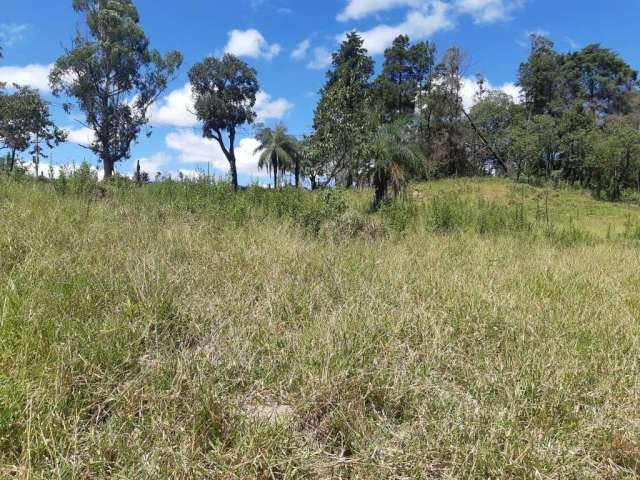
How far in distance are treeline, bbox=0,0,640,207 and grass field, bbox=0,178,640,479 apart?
8.14m

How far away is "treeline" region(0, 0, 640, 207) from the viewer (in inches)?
465

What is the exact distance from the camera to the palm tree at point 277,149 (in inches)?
1622

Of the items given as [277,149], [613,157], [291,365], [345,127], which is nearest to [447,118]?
[613,157]

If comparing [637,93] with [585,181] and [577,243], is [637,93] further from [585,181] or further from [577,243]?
[577,243]

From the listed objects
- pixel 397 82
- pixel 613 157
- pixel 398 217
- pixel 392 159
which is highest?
pixel 397 82

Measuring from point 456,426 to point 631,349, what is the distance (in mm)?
1582

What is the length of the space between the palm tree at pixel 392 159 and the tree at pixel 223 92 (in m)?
20.0

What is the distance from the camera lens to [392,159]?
35.9 feet

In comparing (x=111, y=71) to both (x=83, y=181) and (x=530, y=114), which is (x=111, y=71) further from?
(x=530, y=114)

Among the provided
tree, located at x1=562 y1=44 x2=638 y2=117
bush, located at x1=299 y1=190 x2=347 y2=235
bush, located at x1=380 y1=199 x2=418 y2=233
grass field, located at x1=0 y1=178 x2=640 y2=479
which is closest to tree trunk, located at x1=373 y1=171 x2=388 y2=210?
bush, located at x1=380 y1=199 x2=418 y2=233

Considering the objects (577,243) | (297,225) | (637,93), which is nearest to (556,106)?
(637,93)

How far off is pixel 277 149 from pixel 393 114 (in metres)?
12.9

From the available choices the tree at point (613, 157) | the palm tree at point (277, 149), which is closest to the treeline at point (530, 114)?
the tree at point (613, 157)

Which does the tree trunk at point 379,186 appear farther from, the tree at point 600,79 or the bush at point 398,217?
the tree at point 600,79
